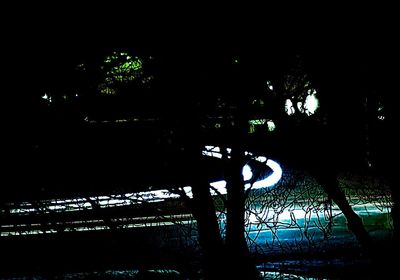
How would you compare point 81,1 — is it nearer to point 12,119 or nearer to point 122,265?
point 12,119

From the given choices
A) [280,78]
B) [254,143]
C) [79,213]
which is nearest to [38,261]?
[79,213]

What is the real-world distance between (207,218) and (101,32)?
3.86 metres

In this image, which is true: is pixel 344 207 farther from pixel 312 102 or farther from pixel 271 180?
pixel 271 180

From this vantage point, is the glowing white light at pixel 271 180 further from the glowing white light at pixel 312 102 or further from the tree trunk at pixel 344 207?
the tree trunk at pixel 344 207

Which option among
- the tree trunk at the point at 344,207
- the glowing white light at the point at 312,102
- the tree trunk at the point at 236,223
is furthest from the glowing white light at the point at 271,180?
the tree trunk at the point at 344,207

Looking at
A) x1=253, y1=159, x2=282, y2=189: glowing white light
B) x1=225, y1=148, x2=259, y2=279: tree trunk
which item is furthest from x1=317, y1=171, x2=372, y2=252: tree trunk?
x1=253, y1=159, x2=282, y2=189: glowing white light

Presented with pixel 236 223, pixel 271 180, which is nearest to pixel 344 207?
pixel 236 223

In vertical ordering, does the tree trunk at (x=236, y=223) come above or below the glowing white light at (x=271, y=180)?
below

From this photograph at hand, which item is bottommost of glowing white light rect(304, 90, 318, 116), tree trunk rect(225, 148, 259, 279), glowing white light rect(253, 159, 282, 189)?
tree trunk rect(225, 148, 259, 279)

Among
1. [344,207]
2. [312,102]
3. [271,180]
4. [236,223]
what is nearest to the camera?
[344,207]

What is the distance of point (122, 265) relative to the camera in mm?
10227

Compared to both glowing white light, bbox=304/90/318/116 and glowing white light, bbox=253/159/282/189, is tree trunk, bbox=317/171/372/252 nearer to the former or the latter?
glowing white light, bbox=304/90/318/116

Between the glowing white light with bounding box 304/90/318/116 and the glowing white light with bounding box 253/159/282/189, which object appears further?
the glowing white light with bounding box 253/159/282/189

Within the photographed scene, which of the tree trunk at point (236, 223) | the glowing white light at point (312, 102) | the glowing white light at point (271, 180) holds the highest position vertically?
the glowing white light at point (312, 102)
